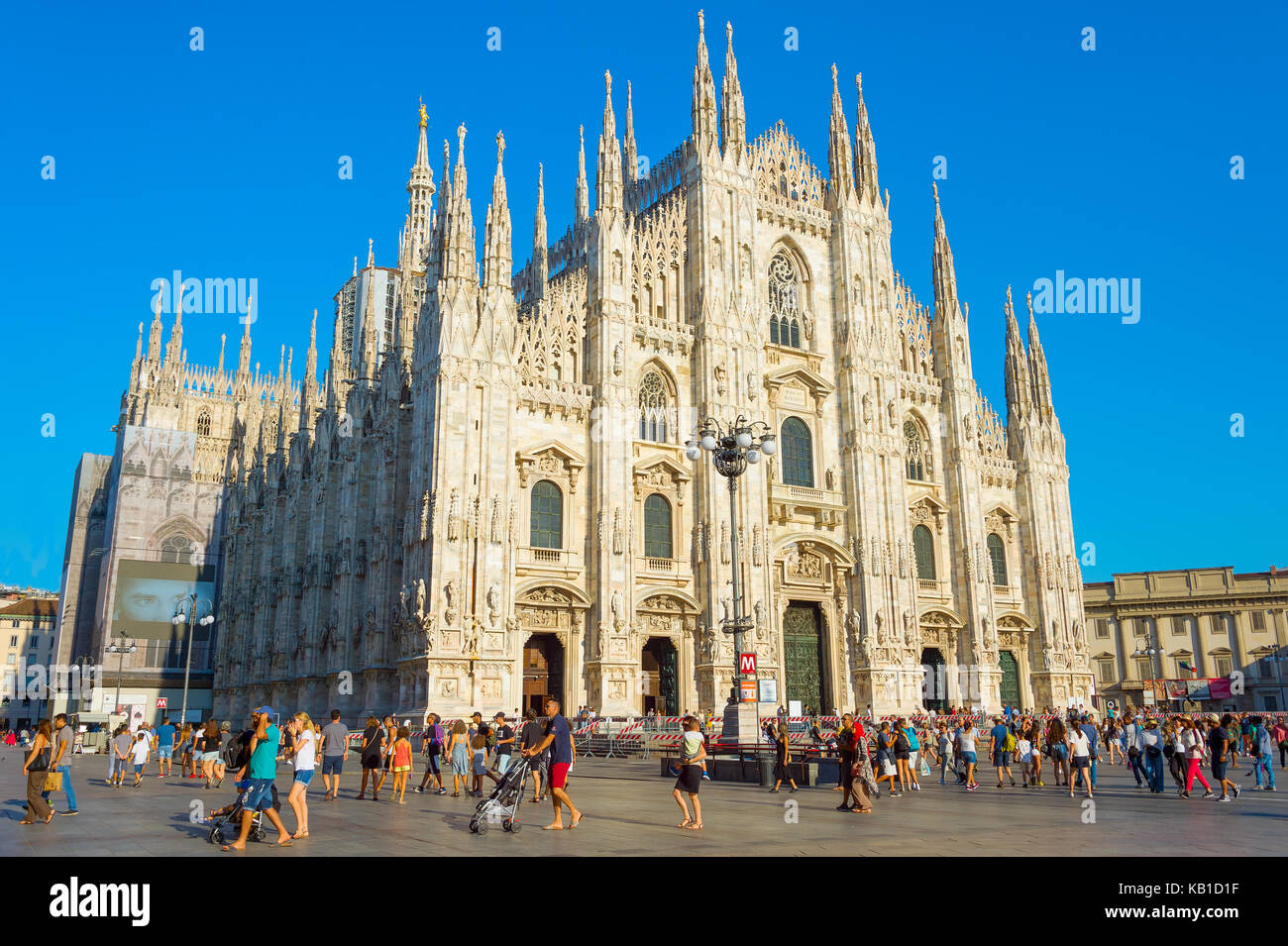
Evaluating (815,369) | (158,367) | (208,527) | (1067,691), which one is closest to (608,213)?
(815,369)

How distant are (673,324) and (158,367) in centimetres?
5534

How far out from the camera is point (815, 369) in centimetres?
4475

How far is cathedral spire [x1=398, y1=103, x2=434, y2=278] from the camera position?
55031mm

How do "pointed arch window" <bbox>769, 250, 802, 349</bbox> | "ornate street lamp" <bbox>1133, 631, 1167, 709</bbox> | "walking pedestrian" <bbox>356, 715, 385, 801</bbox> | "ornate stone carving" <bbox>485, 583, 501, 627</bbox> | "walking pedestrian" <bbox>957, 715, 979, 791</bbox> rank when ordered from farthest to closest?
"ornate street lamp" <bbox>1133, 631, 1167, 709</bbox>, "pointed arch window" <bbox>769, 250, 802, 349</bbox>, "ornate stone carving" <bbox>485, 583, 501, 627</bbox>, "walking pedestrian" <bbox>957, 715, 979, 791</bbox>, "walking pedestrian" <bbox>356, 715, 385, 801</bbox>

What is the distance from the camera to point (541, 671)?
3666 cm

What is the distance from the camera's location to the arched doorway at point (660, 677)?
3844 cm

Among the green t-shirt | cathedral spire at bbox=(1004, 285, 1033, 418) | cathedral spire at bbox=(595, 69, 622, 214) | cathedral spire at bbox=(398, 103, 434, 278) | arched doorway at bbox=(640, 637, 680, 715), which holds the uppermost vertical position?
cathedral spire at bbox=(398, 103, 434, 278)

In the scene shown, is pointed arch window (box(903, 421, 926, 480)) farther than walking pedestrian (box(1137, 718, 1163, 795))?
Yes

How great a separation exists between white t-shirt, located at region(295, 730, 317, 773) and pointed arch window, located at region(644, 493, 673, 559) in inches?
1007

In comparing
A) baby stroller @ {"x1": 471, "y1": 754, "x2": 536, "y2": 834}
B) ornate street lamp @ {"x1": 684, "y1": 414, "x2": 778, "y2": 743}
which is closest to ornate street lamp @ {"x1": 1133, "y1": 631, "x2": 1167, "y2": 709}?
ornate street lamp @ {"x1": 684, "y1": 414, "x2": 778, "y2": 743}

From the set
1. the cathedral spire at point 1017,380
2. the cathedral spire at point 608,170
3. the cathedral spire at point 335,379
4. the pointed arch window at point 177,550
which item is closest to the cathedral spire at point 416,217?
the cathedral spire at point 335,379

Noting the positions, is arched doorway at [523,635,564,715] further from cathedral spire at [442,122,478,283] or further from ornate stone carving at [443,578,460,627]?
cathedral spire at [442,122,478,283]
